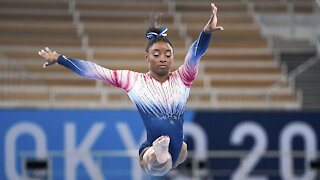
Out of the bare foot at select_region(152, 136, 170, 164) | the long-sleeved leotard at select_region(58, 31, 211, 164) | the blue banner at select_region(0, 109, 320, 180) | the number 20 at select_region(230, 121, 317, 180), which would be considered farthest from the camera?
the number 20 at select_region(230, 121, 317, 180)

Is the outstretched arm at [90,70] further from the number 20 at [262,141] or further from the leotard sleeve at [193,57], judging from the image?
the number 20 at [262,141]

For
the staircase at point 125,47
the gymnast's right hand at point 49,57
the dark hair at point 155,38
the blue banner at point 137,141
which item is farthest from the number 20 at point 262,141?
the gymnast's right hand at point 49,57

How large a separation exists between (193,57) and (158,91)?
42 cm

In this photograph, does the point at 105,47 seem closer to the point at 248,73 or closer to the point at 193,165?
the point at 248,73

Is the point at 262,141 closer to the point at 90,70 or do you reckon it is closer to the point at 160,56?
the point at 160,56

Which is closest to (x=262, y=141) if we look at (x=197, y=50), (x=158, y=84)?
(x=158, y=84)

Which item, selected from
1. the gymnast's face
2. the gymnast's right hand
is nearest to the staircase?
the gymnast's face

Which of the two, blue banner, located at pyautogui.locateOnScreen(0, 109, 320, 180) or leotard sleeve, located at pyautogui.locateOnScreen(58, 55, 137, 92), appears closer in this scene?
leotard sleeve, located at pyautogui.locateOnScreen(58, 55, 137, 92)

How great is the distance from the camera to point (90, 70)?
16.2 feet

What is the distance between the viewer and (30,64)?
11.3 m

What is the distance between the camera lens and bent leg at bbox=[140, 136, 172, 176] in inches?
181

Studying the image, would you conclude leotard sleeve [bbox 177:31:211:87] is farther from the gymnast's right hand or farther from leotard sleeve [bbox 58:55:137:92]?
the gymnast's right hand

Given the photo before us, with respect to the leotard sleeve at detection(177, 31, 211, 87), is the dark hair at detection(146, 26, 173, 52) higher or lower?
higher

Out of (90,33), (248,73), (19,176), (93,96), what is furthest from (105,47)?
(19,176)
